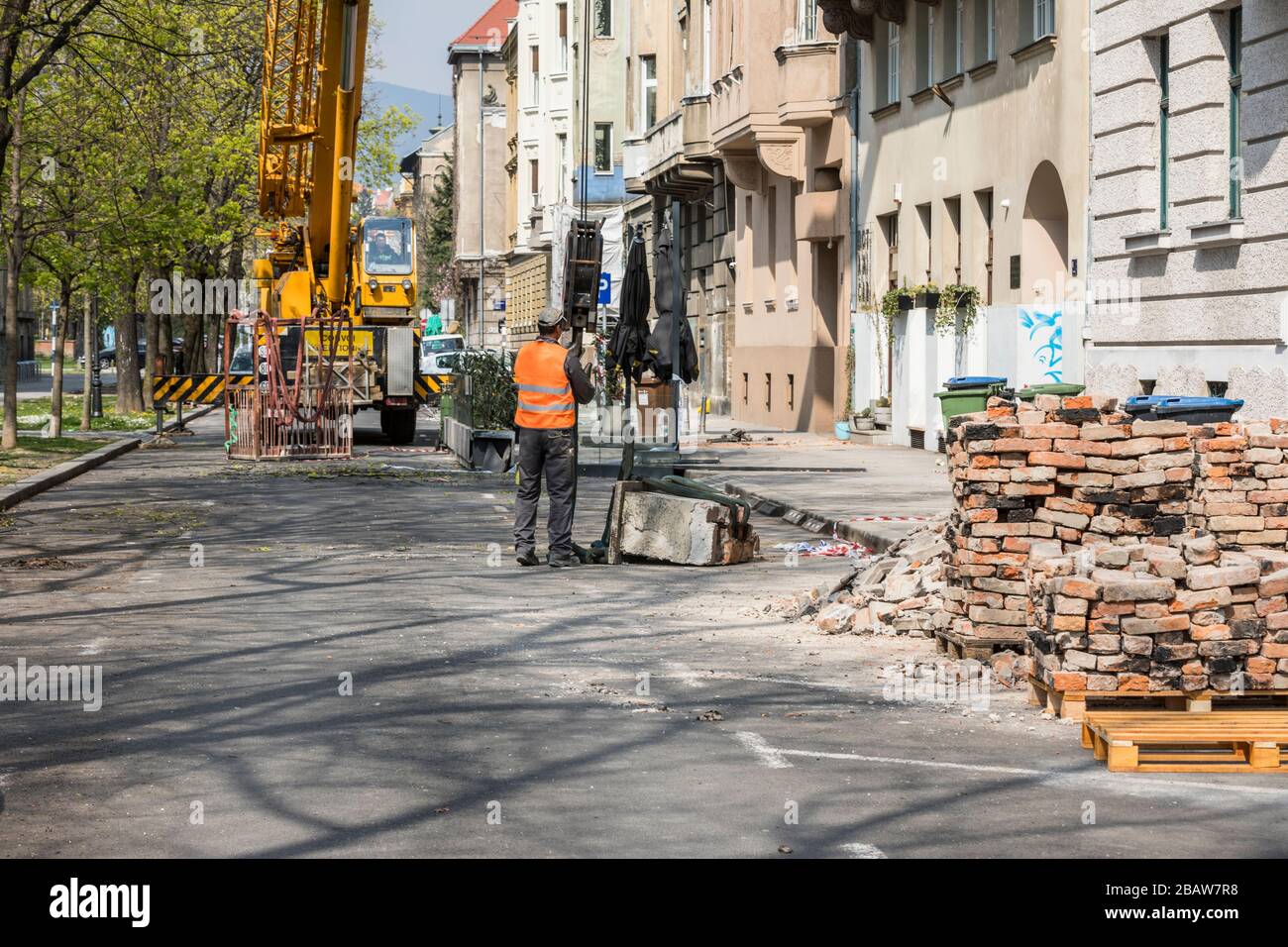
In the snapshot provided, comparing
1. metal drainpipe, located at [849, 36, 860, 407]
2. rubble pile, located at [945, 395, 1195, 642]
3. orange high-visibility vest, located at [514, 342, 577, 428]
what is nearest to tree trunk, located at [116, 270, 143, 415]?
metal drainpipe, located at [849, 36, 860, 407]

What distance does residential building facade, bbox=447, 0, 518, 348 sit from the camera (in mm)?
96062

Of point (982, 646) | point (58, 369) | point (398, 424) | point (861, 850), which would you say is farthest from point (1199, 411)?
point (58, 369)

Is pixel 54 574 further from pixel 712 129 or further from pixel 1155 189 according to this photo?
pixel 712 129

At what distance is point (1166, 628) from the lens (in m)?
8.70

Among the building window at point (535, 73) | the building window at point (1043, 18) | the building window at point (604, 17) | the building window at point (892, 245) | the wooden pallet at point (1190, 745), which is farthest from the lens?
the building window at point (535, 73)

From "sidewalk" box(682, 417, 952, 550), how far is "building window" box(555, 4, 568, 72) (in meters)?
39.7

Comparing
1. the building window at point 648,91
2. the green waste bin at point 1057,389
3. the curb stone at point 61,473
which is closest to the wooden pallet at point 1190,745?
the green waste bin at point 1057,389

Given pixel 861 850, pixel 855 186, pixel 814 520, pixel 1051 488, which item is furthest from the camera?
pixel 855 186

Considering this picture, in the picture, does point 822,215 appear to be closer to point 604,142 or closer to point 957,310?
point 957,310

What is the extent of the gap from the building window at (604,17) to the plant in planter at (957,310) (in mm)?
38478

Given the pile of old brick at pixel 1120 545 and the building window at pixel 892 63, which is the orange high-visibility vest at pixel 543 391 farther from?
the building window at pixel 892 63

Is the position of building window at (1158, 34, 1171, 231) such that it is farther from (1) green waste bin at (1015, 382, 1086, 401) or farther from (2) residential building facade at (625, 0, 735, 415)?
(2) residential building facade at (625, 0, 735, 415)

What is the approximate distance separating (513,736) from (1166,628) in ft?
9.38

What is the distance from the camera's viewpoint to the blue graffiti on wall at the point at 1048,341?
23750 millimetres
